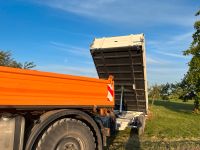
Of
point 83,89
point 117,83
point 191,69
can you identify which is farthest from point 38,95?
point 191,69

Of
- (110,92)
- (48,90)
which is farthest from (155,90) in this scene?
(48,90)

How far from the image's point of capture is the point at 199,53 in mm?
26531

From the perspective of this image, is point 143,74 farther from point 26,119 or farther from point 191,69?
point 191,69

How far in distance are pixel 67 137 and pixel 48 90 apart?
0.97m

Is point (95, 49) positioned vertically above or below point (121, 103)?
above

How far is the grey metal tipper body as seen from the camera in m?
11.3

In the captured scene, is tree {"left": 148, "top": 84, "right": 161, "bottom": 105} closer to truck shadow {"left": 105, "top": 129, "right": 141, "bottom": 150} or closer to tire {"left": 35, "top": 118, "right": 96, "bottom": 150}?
truck shadow {"left": 105, "top": 129, "right": 141, "bottom": 150}

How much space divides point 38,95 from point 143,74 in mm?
6779

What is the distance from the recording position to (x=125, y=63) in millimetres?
11898

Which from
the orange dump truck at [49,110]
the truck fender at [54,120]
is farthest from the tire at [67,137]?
the truck fender at [54,120]

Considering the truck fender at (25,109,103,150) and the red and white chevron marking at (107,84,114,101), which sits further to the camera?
the red and white chevron marking at (107,84,114,101)

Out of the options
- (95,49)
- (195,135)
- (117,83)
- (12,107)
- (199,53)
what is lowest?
(195,135)

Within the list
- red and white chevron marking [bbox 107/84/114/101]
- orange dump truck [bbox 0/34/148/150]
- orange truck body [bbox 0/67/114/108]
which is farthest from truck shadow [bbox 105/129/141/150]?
orange truck body [bbox 0/67/114/108]

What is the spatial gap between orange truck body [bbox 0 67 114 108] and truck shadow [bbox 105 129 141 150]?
294 cm
